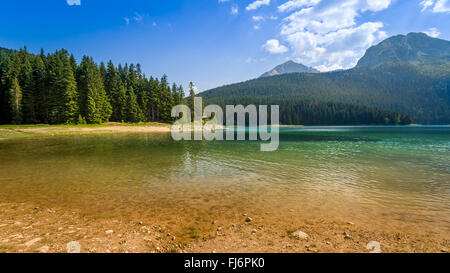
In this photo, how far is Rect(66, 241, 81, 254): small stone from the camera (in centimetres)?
508

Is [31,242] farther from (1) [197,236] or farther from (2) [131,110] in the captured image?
(2) [131,110]

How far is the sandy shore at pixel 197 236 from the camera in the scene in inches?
212

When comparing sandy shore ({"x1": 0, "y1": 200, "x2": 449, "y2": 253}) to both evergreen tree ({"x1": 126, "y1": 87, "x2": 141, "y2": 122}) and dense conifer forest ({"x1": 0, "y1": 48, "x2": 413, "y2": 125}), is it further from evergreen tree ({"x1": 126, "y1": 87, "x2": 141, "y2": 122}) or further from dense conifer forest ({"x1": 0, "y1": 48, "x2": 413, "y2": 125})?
evergreen tree ({"x1": 126, "y1": 87, "x2": 141, "y2": 122})

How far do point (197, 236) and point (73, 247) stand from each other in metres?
3.18

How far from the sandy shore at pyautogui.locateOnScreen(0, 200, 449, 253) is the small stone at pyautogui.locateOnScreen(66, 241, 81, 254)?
0.26 feet

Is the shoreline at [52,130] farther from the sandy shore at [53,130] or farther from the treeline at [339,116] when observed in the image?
the treeline at [339,116]

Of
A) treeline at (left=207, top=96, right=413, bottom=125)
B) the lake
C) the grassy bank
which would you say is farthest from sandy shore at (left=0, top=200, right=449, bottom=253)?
treeline at (left=207, top=96, right=413, bottom=125)

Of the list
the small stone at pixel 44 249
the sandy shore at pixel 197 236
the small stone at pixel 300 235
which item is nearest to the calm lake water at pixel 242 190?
the sandy shore at pixel 197 236

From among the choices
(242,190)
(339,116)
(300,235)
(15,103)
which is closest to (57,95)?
(15,103)

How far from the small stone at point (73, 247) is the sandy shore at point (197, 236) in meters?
0.08

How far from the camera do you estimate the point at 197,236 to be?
245 inches

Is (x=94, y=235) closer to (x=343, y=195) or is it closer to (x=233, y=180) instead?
(x=233, y=180)
